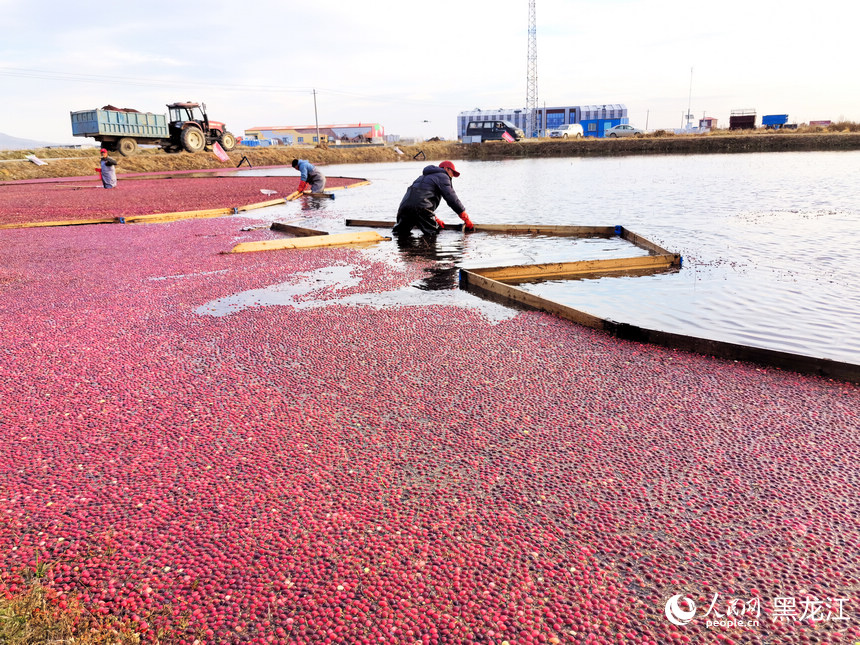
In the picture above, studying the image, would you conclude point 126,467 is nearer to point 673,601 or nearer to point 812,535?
point 673,601

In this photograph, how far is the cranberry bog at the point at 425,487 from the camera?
1.97 meters

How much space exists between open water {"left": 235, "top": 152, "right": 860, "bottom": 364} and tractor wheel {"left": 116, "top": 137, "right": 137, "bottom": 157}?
18.4 metres

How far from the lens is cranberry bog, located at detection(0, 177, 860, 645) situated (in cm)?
197

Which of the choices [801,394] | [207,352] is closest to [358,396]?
[207,352]

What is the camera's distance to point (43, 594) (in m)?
2.04

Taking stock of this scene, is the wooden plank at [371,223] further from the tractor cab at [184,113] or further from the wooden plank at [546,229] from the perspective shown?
the tractor cab at [184,113]

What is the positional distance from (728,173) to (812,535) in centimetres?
2316

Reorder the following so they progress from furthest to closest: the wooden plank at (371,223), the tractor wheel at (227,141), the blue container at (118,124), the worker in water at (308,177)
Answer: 1. the tractor wheel at (227,141)
2. the blue container at (118,124)
3. the worker in water at (308,177)
4. the wooden plank at (371,223)

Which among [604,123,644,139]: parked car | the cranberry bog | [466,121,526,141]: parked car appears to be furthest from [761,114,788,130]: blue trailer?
the cranberry bog

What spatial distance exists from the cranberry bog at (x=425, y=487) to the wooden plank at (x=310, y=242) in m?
3.87

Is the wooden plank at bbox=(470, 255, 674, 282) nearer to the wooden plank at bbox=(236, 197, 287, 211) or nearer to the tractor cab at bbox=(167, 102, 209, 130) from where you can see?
the wooden plank at bbox=(236, 197, 287, 211)

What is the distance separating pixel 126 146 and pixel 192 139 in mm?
3309
